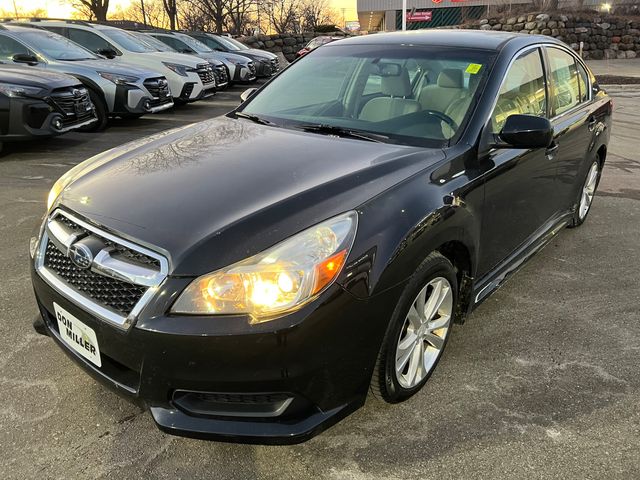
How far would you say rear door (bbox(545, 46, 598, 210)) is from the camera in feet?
12.1

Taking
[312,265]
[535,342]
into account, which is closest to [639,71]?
[535,342]

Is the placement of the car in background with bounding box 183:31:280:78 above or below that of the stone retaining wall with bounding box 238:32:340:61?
below

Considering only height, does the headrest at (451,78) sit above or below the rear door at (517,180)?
above

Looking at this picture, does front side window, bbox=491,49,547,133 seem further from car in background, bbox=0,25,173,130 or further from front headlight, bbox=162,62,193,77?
front headlight, bbox=162,62,193,77

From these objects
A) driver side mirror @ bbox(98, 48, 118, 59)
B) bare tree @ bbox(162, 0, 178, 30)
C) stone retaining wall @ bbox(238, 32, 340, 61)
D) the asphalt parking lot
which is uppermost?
bare tree @ bbox(162, 0, 178, 30)

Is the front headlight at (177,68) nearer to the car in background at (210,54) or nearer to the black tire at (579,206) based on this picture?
the car in background at (210,54)

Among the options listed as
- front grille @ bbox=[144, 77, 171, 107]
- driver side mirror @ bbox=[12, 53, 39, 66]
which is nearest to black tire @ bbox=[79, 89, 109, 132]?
front grille @ bbox=[144, 77, 171, 107]

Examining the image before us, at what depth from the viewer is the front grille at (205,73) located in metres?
12.1

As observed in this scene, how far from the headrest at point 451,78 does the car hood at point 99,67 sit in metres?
7.54

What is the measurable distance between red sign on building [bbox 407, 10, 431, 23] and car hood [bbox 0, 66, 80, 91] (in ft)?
145

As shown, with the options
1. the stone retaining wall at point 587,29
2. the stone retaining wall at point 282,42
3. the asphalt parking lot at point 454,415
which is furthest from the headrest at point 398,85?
the stone retaining wall at point 282,42

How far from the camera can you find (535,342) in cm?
307

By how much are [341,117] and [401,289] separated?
141cm

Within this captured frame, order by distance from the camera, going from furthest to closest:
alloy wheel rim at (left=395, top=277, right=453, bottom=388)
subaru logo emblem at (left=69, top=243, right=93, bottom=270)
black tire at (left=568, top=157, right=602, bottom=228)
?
black tire at (left=568, top=157, right=602, bottom=228) → alloy wheel rim at (left=395, top=277, right=453, bottom=388) → subaru logo emblem at (left=69, top=243, right=93, bottom=270)
